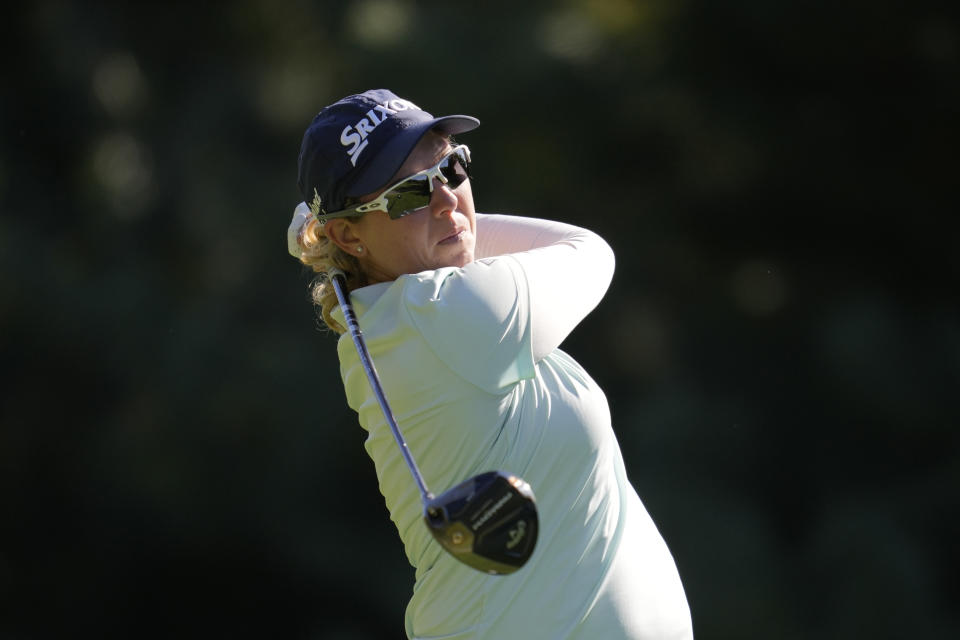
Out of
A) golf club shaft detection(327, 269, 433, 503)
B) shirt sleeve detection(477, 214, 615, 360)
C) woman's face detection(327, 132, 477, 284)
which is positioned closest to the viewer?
golf club shaft detection(327, 269, 433, 503)

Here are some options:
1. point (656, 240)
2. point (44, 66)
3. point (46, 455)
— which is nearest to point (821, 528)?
Answer: point (656, 240)

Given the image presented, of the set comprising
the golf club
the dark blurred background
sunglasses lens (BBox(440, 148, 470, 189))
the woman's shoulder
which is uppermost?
sunglasses lens (BBox(440, 148, 470, 189))

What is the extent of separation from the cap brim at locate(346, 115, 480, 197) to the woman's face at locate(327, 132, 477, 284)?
0.05 feet

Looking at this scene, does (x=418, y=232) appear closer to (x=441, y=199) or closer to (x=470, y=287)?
(x=441, y=199)

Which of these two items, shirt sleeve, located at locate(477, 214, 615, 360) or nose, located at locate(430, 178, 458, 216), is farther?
nose, located at locate(430, 178, 458, 216)

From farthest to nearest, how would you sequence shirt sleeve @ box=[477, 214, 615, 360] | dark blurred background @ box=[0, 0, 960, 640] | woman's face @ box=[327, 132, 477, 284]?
dark blurred background @ box=[0, 0, 960, 640] → woman's face @ box=[327, 132, 477, 284] → shirt sleeve @ box=[477, 214, 615, 360]

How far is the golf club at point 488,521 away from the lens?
144 centimetres

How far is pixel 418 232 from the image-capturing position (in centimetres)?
178

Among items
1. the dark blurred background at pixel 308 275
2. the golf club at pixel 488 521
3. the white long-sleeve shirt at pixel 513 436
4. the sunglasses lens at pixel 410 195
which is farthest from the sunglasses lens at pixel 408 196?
the dark blurred background at pixel 308 275

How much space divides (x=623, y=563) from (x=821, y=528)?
7.39 ft

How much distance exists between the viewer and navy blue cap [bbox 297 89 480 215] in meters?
1.73

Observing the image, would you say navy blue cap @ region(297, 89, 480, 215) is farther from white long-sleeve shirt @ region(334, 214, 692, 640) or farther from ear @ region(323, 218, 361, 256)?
white long-sleeve shirt @ region(334, 214, 692, 640)

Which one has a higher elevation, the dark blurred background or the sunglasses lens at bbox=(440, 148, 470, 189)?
the sunglasses lens at bbox=(440, 148, 470, 189)

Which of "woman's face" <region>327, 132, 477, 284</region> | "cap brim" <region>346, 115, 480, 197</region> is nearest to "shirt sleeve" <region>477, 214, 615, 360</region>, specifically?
"woman's face" <region>327, 132, 477, 284</region>
